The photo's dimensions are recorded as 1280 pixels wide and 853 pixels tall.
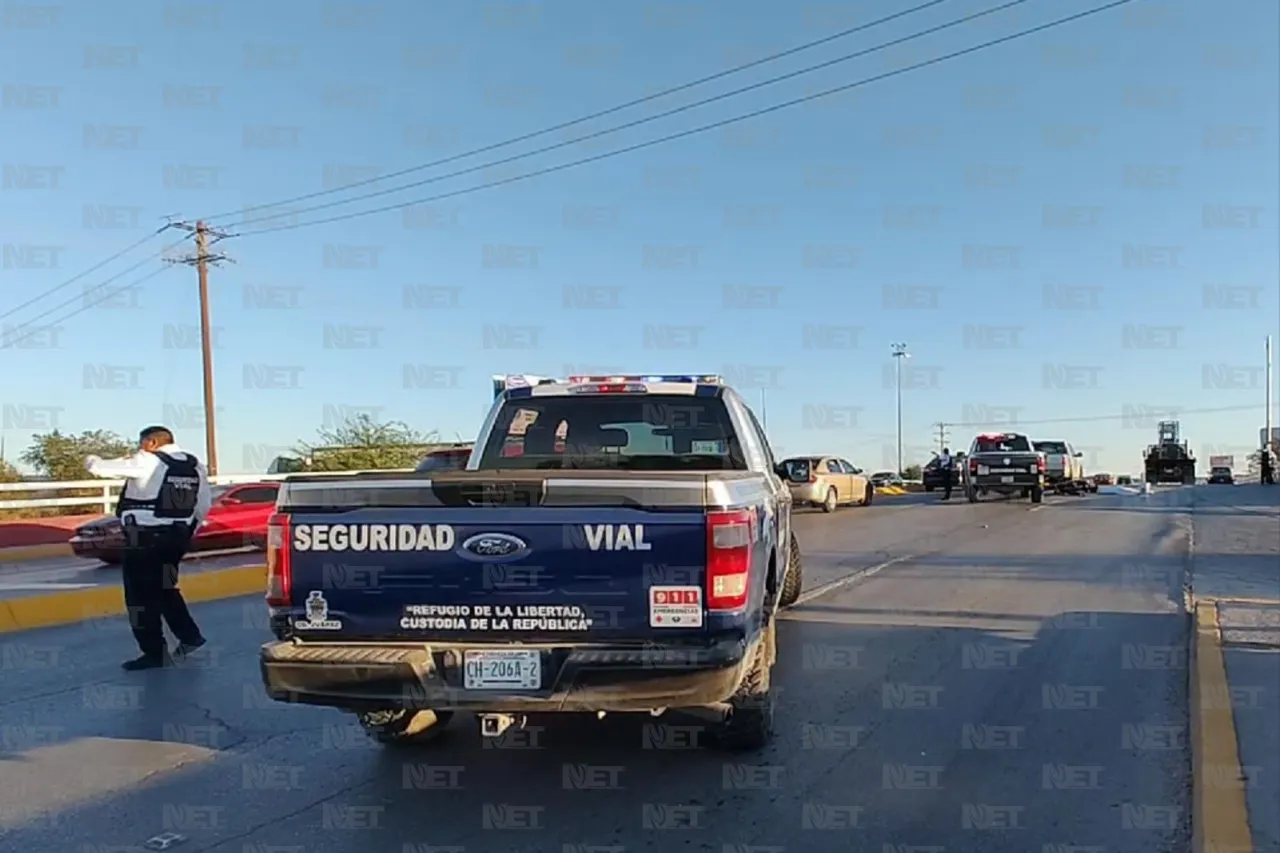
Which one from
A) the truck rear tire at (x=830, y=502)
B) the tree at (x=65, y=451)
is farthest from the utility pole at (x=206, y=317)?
the truck rear tire at (x=830, y=502)

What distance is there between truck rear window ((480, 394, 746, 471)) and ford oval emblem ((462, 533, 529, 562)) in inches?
99.1

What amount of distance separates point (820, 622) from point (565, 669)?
522 centimetres

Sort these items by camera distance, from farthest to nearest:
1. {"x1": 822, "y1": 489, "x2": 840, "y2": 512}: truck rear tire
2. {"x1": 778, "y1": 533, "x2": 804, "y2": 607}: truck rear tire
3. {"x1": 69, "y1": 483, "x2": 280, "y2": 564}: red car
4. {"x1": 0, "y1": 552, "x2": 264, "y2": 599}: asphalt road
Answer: {"x1": 822, "y1": 489, "x2": 840, "y2": 512}: truck rear tire, {"x1": 69, "y1": 483, "x2": 280, "y2": 564}: red car, {"x1": 0, "y1": 552, "x2": 264, "y2": 599}: asphalt road, {"x1": 778, "y1": 533, "x2": 804, "y2": 607}: truck rear tire

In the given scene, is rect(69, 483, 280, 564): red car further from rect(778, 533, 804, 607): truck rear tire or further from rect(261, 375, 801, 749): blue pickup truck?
rect(261, 375, 801, 749): blue pickup truck

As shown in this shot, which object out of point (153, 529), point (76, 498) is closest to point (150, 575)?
point (153, 529)

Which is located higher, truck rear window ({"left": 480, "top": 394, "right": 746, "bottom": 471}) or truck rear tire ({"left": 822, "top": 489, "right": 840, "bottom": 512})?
truck rear window ({"left": 480, "top": 394, "right": 746, "bottom": 471})

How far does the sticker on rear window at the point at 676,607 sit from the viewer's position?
439 centimetres

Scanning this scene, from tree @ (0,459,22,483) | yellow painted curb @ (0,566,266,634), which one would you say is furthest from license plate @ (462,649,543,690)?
tree @ (0,459,22,483)

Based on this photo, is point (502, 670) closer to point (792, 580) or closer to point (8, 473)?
point (792, 580)

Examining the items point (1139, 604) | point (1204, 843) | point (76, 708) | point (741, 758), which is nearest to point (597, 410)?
point (741, 758)

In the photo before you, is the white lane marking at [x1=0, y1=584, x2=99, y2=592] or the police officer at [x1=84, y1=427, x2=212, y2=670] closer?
the police officer at [x1=84, y1=427, x2=212, y2=670]

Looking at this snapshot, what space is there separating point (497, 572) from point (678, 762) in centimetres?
162

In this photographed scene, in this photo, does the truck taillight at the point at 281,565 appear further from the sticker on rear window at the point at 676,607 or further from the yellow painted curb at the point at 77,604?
the yellow painted curb at the point at 77,604

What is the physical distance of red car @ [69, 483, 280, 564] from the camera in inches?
602
